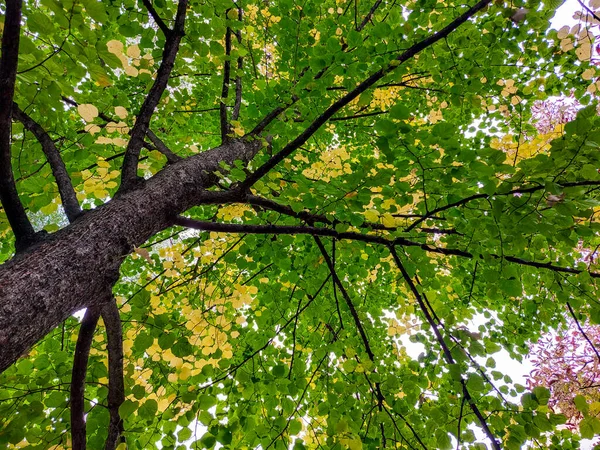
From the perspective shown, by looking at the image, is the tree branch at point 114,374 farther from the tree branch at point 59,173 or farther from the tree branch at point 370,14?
the tree branch at point 370,14

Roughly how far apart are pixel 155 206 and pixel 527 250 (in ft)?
9.66

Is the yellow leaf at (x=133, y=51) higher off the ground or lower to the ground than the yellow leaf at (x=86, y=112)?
higher

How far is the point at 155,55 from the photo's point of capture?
258 cm

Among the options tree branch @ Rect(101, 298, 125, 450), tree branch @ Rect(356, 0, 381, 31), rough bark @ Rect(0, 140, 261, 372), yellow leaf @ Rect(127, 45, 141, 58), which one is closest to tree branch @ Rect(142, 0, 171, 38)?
yellow leaf @ Rect(127, 45, 141, 58)

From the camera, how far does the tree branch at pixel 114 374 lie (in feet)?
6.21

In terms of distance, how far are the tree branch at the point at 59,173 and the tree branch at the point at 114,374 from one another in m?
0.60

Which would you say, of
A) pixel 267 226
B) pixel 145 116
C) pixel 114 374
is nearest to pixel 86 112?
pixel 145 116

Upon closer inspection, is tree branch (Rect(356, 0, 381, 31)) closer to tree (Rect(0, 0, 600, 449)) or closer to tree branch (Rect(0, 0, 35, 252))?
tree (Rect(0, 0, 600, 449))

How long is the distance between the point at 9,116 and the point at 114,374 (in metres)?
1.67

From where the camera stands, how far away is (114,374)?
2006 mm

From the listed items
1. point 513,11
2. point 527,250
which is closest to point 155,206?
point 513,11

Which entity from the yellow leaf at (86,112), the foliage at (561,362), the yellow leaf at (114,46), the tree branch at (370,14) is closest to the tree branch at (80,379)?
the yellow leaf at (86,112)

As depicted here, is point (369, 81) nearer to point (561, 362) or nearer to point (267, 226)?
point (267, 226)

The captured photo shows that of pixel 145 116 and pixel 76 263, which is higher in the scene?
pixel 145 116
